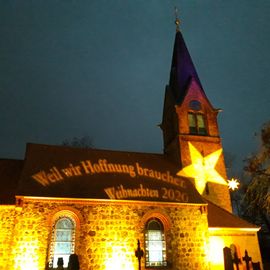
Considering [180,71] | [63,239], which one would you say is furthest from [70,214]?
[180,71]

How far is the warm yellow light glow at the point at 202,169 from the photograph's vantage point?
69.8 feet

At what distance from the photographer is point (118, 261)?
15.4 metres

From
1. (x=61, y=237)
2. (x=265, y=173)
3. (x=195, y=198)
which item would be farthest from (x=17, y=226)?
(x=265, y=173)

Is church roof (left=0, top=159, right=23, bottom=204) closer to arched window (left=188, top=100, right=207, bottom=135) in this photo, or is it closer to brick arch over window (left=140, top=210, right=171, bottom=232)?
brick arch over window (left=140, top=210, right=171, bottom=232)

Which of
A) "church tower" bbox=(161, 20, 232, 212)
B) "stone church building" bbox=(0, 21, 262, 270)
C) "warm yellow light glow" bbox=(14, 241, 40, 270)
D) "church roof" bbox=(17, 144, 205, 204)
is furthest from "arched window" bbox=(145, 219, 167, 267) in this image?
"warm yellow light glow" bbox=(14, 241, 40, 270)

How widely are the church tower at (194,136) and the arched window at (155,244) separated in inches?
184

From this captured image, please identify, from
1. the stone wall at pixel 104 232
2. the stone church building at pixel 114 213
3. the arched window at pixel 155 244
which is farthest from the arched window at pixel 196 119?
the arched window at pixel 155 244

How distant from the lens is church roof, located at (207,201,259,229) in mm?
18078

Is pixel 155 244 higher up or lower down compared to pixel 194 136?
lower down

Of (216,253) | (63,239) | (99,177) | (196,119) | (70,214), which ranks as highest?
(196,119)

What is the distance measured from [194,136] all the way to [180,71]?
6235mm

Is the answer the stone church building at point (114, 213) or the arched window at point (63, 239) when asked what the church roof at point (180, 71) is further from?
the arched window at point (63, 239)

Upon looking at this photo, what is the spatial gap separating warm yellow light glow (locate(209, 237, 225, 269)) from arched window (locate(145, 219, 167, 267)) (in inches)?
108

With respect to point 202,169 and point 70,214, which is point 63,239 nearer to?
point 70,214
